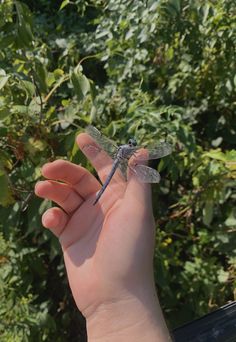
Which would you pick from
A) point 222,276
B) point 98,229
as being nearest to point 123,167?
point 98,229

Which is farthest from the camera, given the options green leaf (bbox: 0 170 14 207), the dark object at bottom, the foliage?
the foliage

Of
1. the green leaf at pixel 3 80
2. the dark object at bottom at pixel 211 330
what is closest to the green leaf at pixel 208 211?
the dark object at bottom at pixel 211 330

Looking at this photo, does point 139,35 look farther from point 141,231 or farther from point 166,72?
point 141,231

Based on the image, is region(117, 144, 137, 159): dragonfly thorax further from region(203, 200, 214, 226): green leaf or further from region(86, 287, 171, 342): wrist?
region(203, 200, 214, 226): green leaf

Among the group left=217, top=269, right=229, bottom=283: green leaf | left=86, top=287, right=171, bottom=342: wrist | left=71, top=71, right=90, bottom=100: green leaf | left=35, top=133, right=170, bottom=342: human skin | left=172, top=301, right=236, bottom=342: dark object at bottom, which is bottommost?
left=217, top=269, right=229, bottom=283: green leaf

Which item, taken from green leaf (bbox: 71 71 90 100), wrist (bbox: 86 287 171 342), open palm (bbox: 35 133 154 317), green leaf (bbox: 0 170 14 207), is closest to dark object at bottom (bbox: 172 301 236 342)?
wrist (bbox: 86 287 171 342)

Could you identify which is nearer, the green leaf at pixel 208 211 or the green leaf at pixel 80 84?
the green leaf at pixel 80 84

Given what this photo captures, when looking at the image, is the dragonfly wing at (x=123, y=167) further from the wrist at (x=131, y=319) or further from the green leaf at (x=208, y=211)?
the green leaf at (x=208, y=211)
